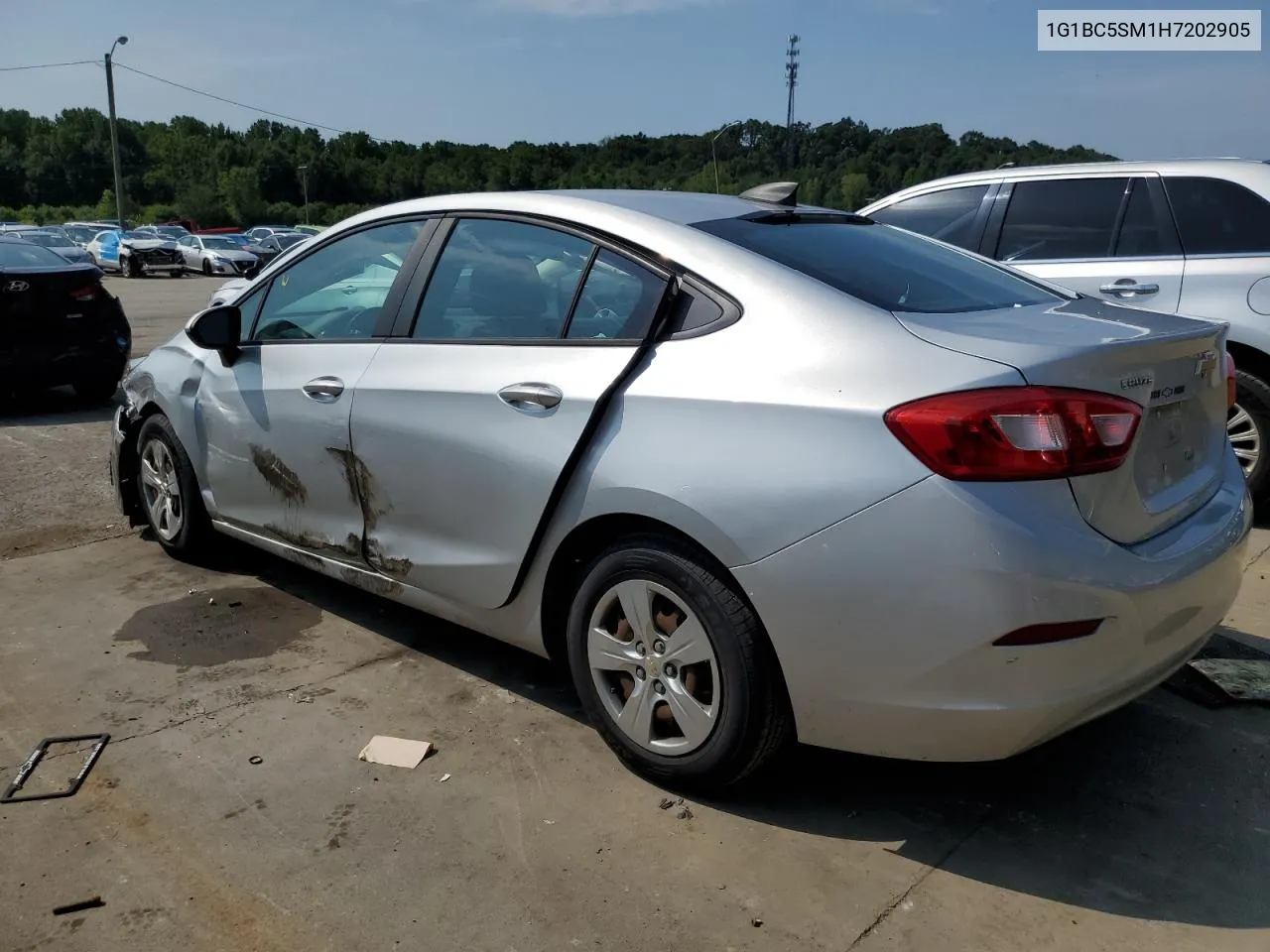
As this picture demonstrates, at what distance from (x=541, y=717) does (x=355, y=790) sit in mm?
664

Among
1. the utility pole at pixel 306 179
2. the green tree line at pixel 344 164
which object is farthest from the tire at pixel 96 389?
the utility pole at pixel 306 179

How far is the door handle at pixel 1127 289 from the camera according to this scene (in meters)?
5.67

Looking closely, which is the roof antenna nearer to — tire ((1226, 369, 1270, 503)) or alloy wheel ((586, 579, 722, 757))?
alloy wheel ((586, 579, 722, 757))

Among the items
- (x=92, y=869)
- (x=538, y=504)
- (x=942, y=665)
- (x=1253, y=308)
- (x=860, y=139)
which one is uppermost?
(x=860, y=139)

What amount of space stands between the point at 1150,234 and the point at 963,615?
14.2 ft

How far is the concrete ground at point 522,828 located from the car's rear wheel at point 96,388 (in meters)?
5.62

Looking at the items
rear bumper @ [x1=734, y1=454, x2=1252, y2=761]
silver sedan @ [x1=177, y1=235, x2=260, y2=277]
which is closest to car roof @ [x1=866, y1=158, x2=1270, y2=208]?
rear bumper @ [x1=734, y1=454, x2=1252, y2=761]

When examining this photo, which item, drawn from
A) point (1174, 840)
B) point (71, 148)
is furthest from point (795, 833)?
point (71, 148)

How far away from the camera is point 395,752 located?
10.6ft

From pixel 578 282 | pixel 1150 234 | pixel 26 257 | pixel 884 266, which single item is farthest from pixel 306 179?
pixel 884 266

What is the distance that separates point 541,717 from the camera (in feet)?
11.4

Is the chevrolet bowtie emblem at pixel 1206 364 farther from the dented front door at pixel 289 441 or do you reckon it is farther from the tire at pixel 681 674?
the dented front door at pixel 289 441

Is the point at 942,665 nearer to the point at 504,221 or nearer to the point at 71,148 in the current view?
the point at 504,221

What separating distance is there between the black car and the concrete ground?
529 centimetres
